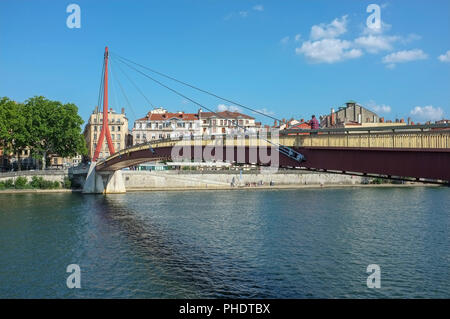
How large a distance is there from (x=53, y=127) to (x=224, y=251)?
53562 mm

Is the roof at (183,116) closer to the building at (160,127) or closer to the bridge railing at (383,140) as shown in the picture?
the building at (160,127)

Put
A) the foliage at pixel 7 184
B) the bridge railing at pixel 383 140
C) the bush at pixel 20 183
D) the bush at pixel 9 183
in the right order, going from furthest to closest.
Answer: the bush at pixel 20 183 < the bush at pixel 9 183 < the foliage at pixel 7 184 < the bridge railing at pixel 383 140

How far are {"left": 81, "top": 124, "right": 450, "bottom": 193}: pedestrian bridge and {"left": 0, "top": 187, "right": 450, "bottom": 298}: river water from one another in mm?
5464

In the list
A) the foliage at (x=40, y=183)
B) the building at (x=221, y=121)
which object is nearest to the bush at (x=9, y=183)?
the foliage at (x=40, y=183)

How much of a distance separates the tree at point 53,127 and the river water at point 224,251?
2454 centimetres

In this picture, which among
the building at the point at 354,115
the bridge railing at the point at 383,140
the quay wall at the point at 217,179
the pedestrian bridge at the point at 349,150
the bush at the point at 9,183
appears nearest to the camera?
the bridge railing at the point at 383,140

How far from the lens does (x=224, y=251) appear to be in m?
27.9

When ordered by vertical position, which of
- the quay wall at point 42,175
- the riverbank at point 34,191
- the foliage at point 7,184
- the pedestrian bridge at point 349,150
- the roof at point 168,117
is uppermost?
the roof at point 168,117

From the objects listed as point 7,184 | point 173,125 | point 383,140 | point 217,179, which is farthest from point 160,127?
point 383,140

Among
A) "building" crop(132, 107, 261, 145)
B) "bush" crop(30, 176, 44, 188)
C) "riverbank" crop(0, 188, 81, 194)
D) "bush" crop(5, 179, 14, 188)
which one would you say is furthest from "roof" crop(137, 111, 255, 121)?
"bush" crop(5, 179, 14, 188)

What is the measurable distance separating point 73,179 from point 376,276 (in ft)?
194

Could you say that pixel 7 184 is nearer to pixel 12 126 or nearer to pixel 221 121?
pixel 12 126

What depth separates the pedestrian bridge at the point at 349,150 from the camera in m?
16.4
